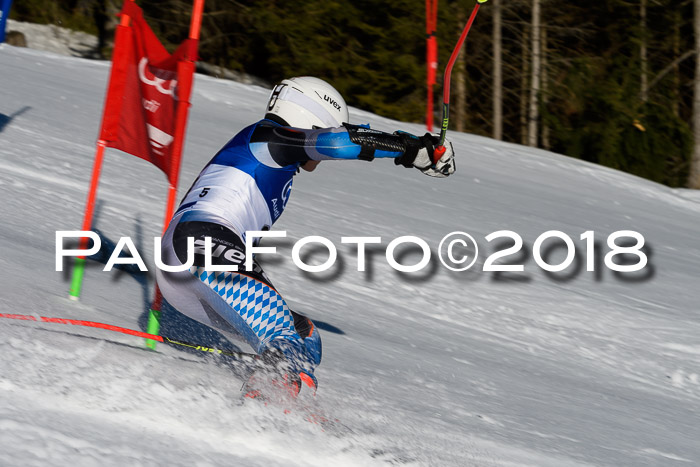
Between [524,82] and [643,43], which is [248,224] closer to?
[524,82]

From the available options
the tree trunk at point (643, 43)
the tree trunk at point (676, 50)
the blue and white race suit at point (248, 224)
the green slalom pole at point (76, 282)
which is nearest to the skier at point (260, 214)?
A: the blue and white race suit at point (248, 224)

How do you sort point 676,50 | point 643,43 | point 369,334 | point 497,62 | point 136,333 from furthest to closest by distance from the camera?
point 676,50
point 643,43
point 497,62
point 369,334
point 136,333

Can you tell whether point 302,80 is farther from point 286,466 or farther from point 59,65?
point 59,65

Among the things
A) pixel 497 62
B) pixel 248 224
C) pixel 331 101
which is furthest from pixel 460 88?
pixel 248 224

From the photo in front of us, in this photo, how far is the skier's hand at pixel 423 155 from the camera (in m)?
3.09

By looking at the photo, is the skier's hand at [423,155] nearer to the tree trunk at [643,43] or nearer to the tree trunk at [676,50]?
the tree trunk at [643,43]

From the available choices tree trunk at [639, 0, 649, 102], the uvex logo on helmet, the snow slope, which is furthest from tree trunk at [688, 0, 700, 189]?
the uvex logo on helmet

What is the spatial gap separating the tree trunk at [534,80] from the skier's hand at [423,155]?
18298 millimetres

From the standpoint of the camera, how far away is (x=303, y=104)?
10.9ft

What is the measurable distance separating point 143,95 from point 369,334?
6.21 feet

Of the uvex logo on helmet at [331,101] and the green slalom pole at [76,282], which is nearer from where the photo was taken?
the uvex logo on helmet at [331,101]

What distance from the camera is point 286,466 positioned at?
8.20 ft

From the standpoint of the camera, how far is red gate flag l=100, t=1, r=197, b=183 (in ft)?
12.9

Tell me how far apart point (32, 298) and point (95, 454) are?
1.72 meters
